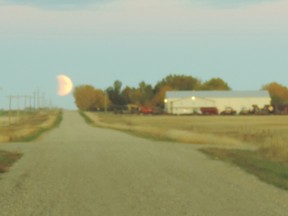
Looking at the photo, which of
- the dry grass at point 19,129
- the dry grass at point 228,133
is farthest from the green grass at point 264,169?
the dry grass at point 19,129

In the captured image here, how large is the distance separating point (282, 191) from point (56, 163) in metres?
9.81

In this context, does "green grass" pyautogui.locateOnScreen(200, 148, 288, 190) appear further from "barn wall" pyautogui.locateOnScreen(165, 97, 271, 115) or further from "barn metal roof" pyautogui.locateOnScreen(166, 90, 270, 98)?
"barn metal roof" pyautogui.locateOnScreen(166, 90, 270, 98)

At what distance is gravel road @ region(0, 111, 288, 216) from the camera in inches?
442

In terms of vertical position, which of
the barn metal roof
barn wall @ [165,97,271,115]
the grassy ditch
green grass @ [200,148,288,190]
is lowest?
the grassy ditch

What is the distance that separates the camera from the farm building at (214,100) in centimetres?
15625

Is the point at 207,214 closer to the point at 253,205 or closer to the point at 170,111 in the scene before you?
the point at 253,205

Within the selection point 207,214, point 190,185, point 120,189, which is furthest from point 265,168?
point 207,214

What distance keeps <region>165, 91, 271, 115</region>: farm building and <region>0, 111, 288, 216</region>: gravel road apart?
133687 millimetres

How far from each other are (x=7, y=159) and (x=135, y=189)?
1113cm

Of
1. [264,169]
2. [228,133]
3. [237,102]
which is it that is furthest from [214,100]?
[264,169]

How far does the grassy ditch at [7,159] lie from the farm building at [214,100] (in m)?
128

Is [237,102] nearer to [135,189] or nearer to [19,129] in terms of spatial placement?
[19,129]

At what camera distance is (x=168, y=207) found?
11.4 m

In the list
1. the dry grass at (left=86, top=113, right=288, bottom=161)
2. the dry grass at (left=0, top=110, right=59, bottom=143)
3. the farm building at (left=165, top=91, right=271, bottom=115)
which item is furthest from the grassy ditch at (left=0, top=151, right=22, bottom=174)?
the farm building at (left=165, top=91, right=271, bottom=115)
